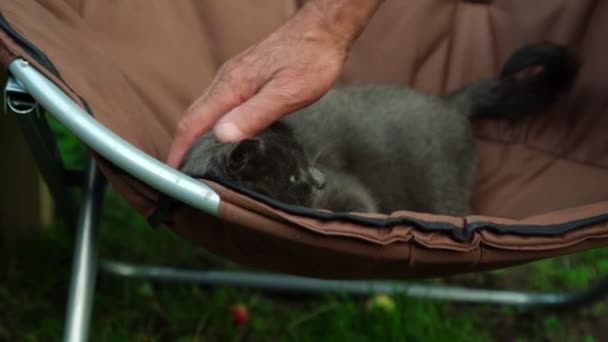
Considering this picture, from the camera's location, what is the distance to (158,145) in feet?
4.73

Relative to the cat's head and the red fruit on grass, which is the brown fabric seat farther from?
the red fruit on grass

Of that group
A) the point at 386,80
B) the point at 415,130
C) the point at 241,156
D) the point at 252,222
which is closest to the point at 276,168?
the point at 241,156

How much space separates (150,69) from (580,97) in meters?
1.02

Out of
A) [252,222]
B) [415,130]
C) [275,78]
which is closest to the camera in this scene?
[252,222]

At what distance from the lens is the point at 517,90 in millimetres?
1734

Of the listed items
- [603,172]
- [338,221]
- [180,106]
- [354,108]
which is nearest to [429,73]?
[354,108]

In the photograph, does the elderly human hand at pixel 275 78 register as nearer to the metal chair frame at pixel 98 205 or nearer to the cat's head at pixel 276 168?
the cat's head at pixel 276 168

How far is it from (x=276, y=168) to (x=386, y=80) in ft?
2.23

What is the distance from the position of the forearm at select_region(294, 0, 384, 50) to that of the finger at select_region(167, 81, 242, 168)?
8.3 inches

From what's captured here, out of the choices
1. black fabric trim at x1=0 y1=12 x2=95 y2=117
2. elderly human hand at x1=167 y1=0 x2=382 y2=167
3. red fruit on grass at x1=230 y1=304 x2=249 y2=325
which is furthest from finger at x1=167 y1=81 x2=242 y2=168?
red fruit on grass at x1=230 y1=304 x2=249 y2=325

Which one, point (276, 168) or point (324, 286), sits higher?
point (276, 168)

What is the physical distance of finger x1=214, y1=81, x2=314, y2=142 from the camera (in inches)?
46.2

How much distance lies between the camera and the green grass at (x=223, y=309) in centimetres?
183

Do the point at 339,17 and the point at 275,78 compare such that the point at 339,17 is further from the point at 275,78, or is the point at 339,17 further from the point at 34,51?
the point at 34,51
